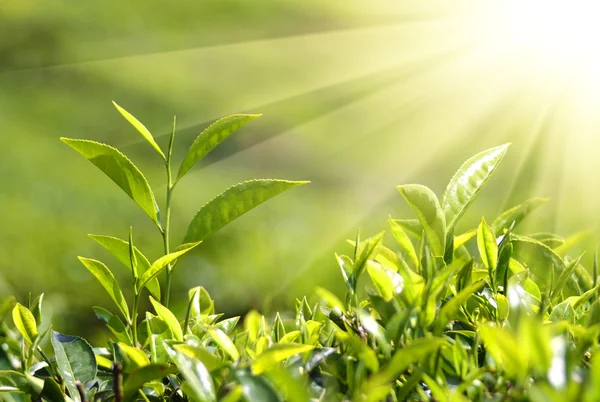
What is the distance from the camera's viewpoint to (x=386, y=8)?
1013 cm

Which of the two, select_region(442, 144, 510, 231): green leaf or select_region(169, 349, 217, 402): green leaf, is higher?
select_region(442, 144, 510, 231): green leaf

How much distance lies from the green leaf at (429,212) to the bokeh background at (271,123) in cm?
268

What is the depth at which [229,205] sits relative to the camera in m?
0.86

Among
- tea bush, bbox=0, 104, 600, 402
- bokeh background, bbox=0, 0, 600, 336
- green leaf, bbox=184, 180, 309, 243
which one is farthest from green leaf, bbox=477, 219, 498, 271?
bokeh background, bbox=0, 0, 600, 336

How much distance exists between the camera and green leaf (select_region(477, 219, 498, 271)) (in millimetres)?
830

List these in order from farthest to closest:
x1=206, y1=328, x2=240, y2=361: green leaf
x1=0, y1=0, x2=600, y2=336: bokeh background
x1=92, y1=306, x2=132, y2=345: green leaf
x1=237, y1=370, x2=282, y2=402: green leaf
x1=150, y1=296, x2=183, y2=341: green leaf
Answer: x1=0, y1=0, x2=600, y2=336: bokeh background < x1=92, y1=306, x2=132, y2=345: green leaf < x1=150, y1=296, x2=183, y2=341: green leaf < x1=206, y1=328, x2=240, y2=361: green leaf < x1=237, y1=370, x2=282, y2=402: green leaf

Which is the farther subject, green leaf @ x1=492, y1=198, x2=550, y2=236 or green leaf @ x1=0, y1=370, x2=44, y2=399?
green leaf @ x1=492, y1=198, x2=550, y2=236

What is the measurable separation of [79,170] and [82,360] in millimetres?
4913

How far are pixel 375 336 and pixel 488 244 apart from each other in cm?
→ 25

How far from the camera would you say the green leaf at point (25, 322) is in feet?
2.68

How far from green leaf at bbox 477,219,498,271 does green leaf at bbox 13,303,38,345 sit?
0.56 m

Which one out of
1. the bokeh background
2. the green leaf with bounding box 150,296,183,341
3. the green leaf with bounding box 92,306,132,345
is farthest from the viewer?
the bokeh background

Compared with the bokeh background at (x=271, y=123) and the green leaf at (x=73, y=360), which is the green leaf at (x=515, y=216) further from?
the bokeh background at (x=271, y=123)

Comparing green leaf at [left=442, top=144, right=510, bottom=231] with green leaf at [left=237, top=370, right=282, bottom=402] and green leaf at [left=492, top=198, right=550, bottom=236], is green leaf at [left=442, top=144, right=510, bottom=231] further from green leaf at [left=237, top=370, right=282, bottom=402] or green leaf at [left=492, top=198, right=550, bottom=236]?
green leaf at [left=237, top=370, right=282, bottom=402]
